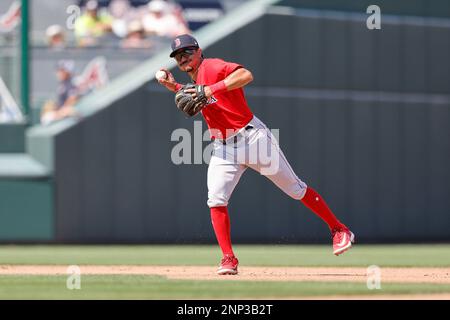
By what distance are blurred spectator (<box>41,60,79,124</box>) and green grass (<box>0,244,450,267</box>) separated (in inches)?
73.0

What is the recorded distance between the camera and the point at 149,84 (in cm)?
1415

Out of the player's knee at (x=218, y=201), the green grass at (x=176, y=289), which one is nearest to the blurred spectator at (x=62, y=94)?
the player's knee at (x=218, y=201)

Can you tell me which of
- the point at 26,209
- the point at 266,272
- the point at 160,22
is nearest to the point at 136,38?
the point at 160,22

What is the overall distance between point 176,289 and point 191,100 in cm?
175

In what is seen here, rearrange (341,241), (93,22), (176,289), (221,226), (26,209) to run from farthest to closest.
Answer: (93,22) < (26,209) < (341,241) < (221,226) < (176,289)

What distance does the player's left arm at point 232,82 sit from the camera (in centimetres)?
864

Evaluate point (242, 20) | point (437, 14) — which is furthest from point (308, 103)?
point (437, 14)

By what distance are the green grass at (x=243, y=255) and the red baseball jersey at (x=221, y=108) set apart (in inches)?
79.2

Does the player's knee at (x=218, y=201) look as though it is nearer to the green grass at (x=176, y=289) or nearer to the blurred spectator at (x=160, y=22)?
the green grass at (x=176, y=289)

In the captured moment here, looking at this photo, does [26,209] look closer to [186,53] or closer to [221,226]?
[221,226]

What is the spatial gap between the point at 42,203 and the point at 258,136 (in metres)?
5.02

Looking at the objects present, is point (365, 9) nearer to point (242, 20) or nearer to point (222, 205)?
point (242, 20)

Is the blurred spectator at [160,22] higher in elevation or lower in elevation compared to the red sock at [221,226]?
higher

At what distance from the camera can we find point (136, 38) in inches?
643
